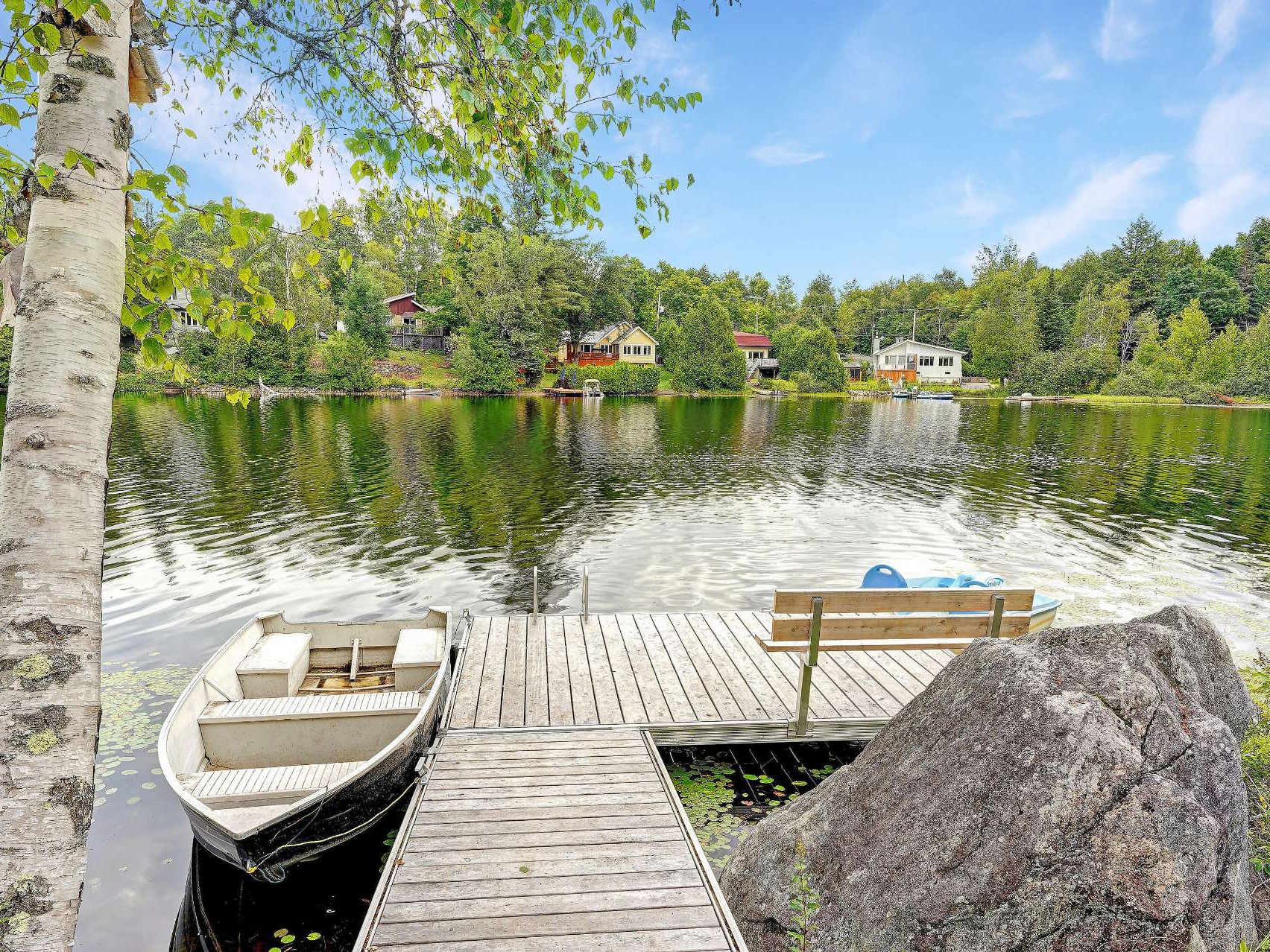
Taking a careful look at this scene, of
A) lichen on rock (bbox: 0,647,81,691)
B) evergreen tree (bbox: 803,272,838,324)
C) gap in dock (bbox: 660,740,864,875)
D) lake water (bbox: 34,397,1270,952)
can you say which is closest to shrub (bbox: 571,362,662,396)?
evergreen tree (bbox: 803,272,838,324)

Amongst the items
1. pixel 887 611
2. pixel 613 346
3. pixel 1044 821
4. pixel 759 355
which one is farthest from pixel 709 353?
pixel 1044 821

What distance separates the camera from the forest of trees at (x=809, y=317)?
72250mm

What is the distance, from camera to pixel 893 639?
7.51 metres

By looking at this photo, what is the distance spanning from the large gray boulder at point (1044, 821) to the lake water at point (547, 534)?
4425mm

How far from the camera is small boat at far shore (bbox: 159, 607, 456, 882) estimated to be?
5594 mm

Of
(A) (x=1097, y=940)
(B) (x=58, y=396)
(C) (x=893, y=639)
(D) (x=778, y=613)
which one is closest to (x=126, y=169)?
(B) (x=58, y=396)

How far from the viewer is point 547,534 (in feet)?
62.0

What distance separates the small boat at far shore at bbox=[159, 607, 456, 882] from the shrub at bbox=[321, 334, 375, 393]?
224ft

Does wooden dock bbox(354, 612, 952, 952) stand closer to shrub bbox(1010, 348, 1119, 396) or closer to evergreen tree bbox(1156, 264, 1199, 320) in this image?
shrub bbox(1010, 348, 1119, 396)

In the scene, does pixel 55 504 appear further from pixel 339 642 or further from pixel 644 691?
pixel 339 642

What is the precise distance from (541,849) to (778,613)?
3390mm

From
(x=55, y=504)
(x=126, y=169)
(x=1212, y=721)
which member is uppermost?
(x=126, y=169)

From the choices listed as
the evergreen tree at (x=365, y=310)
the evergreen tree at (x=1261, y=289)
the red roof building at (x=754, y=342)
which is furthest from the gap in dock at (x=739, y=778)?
the evergreen tree at (x=1261, y=289)

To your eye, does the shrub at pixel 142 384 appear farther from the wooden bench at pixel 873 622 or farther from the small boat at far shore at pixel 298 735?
the wooden bench at pixel 873 622
